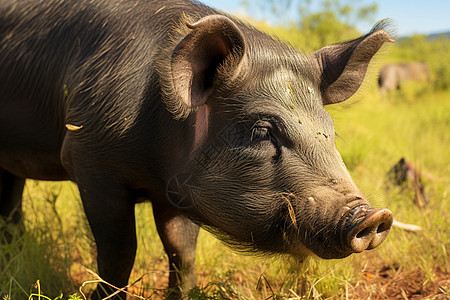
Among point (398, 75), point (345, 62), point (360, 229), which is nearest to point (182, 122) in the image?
point (345, 62)

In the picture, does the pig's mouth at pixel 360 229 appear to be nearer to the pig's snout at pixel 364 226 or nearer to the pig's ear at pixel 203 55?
the pig's snout at pixel 364 226

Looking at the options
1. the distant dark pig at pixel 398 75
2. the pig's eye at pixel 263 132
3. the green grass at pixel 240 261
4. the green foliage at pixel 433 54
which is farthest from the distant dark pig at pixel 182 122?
the distant dark pig at pixel 398 75

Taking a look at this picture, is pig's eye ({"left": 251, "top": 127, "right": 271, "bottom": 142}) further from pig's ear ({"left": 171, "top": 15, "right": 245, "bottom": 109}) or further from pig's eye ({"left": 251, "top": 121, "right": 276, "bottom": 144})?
pig's ear ({"left": 171, "top": 15, "right": 245, "bottom": 109})

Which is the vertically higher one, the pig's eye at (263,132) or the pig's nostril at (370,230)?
the pig's eye at (263,132)

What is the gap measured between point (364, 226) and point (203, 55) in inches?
38.2

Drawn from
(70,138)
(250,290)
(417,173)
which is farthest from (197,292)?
(417,173)

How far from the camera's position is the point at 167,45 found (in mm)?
2350

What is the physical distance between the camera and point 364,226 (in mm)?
1786

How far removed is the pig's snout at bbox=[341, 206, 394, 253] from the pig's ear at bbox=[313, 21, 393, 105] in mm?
807

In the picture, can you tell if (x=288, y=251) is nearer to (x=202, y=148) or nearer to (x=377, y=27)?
(x=202, y=148)

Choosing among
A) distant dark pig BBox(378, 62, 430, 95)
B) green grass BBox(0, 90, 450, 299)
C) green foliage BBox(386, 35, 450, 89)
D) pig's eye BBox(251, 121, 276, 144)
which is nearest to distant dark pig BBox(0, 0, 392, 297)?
pig's eye BBox(251, 121, 276, 144)

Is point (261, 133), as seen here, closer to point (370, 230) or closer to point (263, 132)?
point (263, 132)

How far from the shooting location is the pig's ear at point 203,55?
2.04 meters

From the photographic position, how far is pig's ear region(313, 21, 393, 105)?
242 centimetres
